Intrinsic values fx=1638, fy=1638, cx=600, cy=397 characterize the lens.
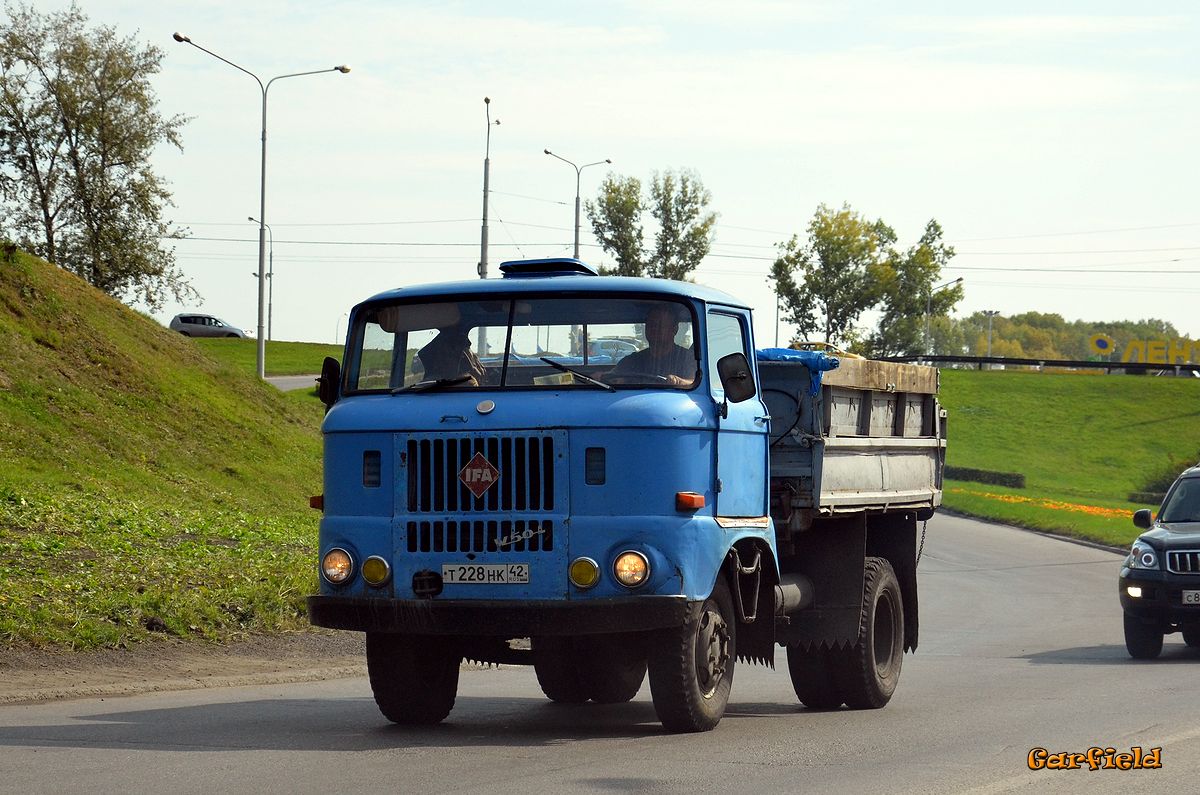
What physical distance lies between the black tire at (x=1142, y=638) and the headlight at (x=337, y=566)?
10.2 m

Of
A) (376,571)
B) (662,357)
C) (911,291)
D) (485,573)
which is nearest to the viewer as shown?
(485,573)

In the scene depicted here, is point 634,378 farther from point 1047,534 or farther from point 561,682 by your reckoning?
point 1047,534

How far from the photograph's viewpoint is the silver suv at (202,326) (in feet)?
267

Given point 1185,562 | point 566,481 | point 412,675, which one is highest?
point 566,481

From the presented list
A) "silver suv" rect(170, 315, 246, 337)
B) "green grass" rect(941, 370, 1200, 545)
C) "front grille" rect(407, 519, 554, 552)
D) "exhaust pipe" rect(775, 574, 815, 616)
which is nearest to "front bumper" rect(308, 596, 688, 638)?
"front grille" rect(407, 519, 554, 552)

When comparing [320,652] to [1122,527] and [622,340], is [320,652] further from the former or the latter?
[1122,527]

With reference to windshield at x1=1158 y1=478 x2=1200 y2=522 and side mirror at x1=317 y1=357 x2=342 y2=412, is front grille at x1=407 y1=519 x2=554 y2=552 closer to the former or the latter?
side mirror at x1=317 y1=357 x2=342 y2=412

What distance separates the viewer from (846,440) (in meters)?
11.2

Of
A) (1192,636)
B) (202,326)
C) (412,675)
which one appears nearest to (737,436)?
(412,675)

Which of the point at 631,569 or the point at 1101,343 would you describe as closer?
the point at 631,569

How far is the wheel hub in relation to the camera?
9383mm

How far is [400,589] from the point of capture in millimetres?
9164

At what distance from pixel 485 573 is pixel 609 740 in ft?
4.14

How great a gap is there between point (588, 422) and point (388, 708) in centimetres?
243
